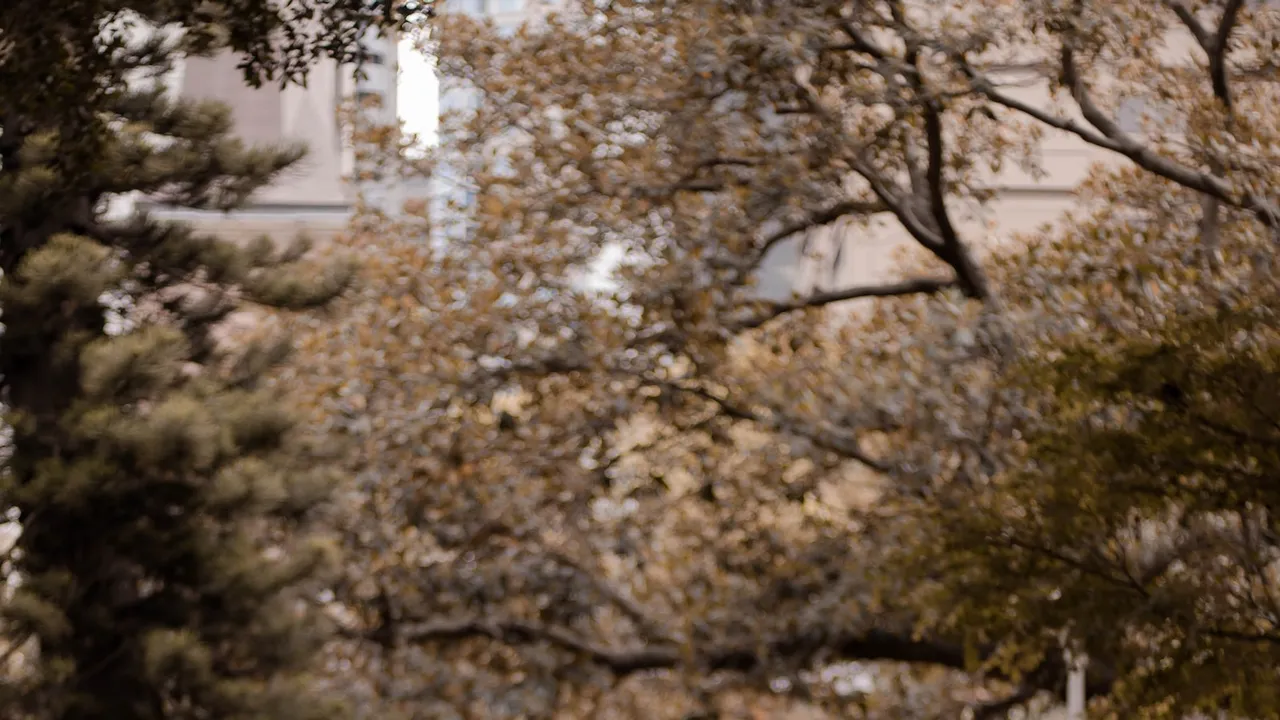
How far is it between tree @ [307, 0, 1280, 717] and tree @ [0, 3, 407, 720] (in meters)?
1.27

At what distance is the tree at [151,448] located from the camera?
14.3 m

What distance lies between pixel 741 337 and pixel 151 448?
4790 mm

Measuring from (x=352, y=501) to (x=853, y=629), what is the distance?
3874 millimetres

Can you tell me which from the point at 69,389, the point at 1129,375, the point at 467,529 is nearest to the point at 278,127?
the point at 69,389

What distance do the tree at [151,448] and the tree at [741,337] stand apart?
50.1 inches

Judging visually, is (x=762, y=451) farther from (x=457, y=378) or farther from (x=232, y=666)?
(x=232, y=666)

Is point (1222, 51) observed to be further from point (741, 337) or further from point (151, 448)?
point (151, 448)

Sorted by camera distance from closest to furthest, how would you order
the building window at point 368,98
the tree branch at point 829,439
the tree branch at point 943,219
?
the tree branch at point 943,219 → the tree branch at point 829,439 → the building window at point 368,98

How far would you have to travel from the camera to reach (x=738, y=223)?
37.4 feet

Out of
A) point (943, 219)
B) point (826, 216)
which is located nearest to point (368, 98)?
point (826, 216)

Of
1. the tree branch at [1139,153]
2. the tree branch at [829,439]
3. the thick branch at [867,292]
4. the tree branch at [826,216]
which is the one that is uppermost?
the tree branch at [1139,153]

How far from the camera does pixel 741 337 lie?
12.2m

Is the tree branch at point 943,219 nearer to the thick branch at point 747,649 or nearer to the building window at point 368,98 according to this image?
the thick branch at point 747,649

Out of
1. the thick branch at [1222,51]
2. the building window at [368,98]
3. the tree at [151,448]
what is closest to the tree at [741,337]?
the thick branch at [1222,51]
